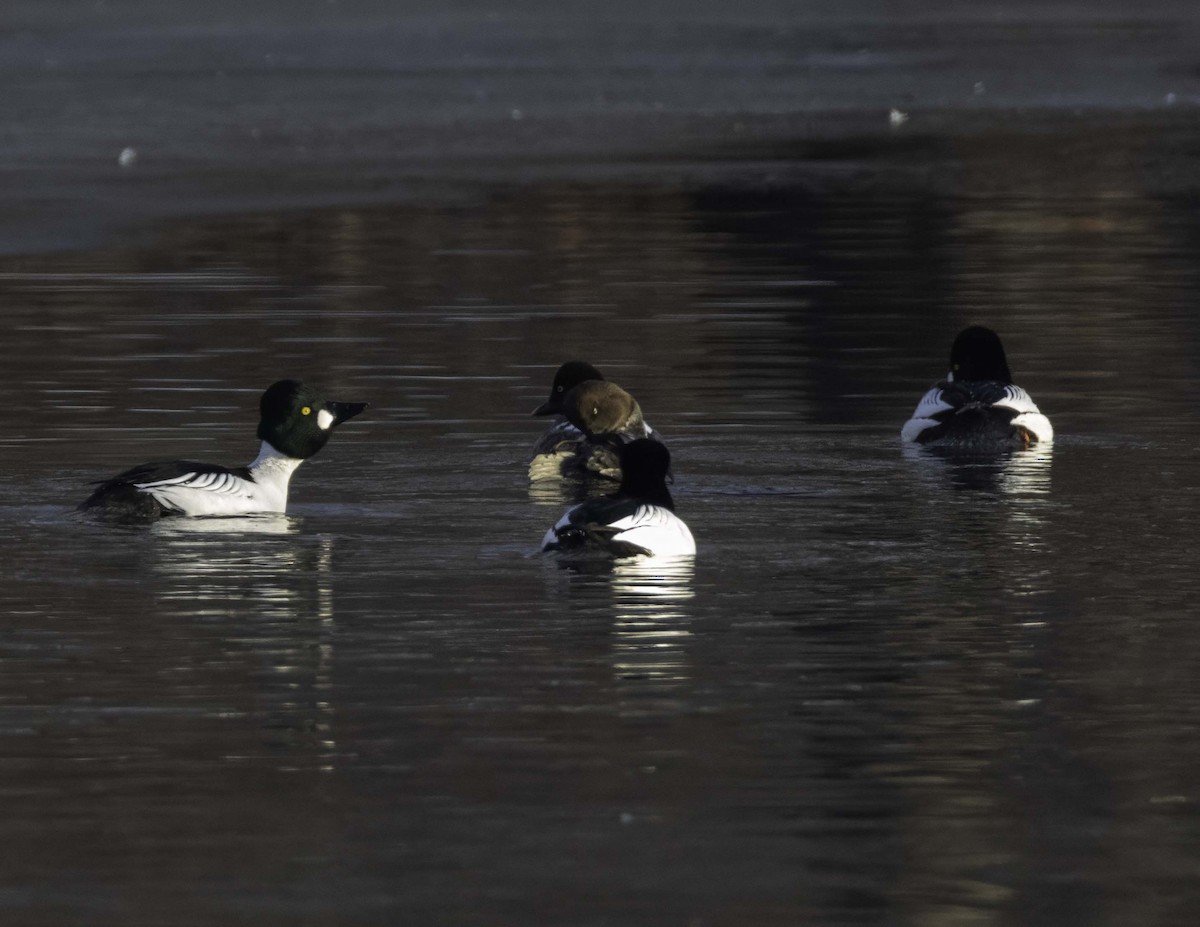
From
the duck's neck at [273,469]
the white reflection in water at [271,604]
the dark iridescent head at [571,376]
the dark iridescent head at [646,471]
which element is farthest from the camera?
the dark iridescent head at [571,376]

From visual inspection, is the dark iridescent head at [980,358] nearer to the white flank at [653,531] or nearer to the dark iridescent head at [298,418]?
the dark iridescent head at [298,418]

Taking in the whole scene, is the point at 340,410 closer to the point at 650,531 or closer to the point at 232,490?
the point at 232,490

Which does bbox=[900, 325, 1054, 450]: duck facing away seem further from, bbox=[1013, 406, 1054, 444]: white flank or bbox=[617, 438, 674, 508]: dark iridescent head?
bbox=[617, 438, 674, 508]: dark iridescent head

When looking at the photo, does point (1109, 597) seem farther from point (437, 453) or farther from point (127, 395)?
point (127, 395)

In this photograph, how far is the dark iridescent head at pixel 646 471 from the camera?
1037 cm

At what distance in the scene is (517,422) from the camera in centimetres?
1410

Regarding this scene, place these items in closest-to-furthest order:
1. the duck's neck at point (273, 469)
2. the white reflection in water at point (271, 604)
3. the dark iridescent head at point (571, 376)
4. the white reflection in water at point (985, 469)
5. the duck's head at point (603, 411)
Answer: the white reflection in water at point (271, 604) → the duck's neck at point (273, 469) → the white reflection in water at point (985, 469) → the duck's head at point (603, 411) → the dark iridescent head at point (571, 376)

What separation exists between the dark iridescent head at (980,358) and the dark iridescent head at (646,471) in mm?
4436

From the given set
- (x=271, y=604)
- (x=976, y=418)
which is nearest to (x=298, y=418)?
(x=271, y=604)

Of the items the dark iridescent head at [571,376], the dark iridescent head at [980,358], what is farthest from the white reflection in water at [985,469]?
the dark iridescent head at [571,376]

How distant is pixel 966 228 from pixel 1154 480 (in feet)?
41.5

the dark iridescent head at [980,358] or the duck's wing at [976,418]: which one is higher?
the dark iridescent head at [980,358]

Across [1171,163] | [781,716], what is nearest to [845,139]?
[1171,163]

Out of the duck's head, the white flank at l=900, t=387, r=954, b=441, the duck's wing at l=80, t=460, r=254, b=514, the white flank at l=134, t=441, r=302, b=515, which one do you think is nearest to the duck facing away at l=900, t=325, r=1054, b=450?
the white flank at l=900, t=387, r=954, b=441
